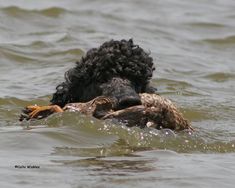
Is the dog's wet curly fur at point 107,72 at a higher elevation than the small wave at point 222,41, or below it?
below

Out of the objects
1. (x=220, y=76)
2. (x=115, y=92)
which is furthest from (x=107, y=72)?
(x=220, y=76)

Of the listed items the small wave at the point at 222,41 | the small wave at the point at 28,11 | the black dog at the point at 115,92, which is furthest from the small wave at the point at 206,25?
the black dog at the point at 115,92

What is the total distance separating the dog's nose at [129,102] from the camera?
7980 millimetres

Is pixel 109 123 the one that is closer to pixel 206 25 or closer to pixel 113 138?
pixel 113 138

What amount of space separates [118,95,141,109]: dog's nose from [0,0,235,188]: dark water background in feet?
0.72

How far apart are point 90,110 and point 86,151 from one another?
0.57 meters

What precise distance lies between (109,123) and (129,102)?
0.29m

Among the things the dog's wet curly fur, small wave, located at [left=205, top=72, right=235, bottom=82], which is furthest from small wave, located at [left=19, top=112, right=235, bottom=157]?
small wave, located at [left=205, top=72, right=235, bottom=82]

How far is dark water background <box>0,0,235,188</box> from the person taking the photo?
690 cm

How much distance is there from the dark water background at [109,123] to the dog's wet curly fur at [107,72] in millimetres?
529

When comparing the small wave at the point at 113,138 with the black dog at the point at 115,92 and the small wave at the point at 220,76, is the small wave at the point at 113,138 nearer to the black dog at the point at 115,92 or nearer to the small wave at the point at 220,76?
the black dog at the point at 115,92

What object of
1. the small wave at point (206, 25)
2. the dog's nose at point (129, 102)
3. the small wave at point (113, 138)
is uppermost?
the small wave at point (206, 25)

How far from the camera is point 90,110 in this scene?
325 inches

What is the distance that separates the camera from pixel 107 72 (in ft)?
29.0
